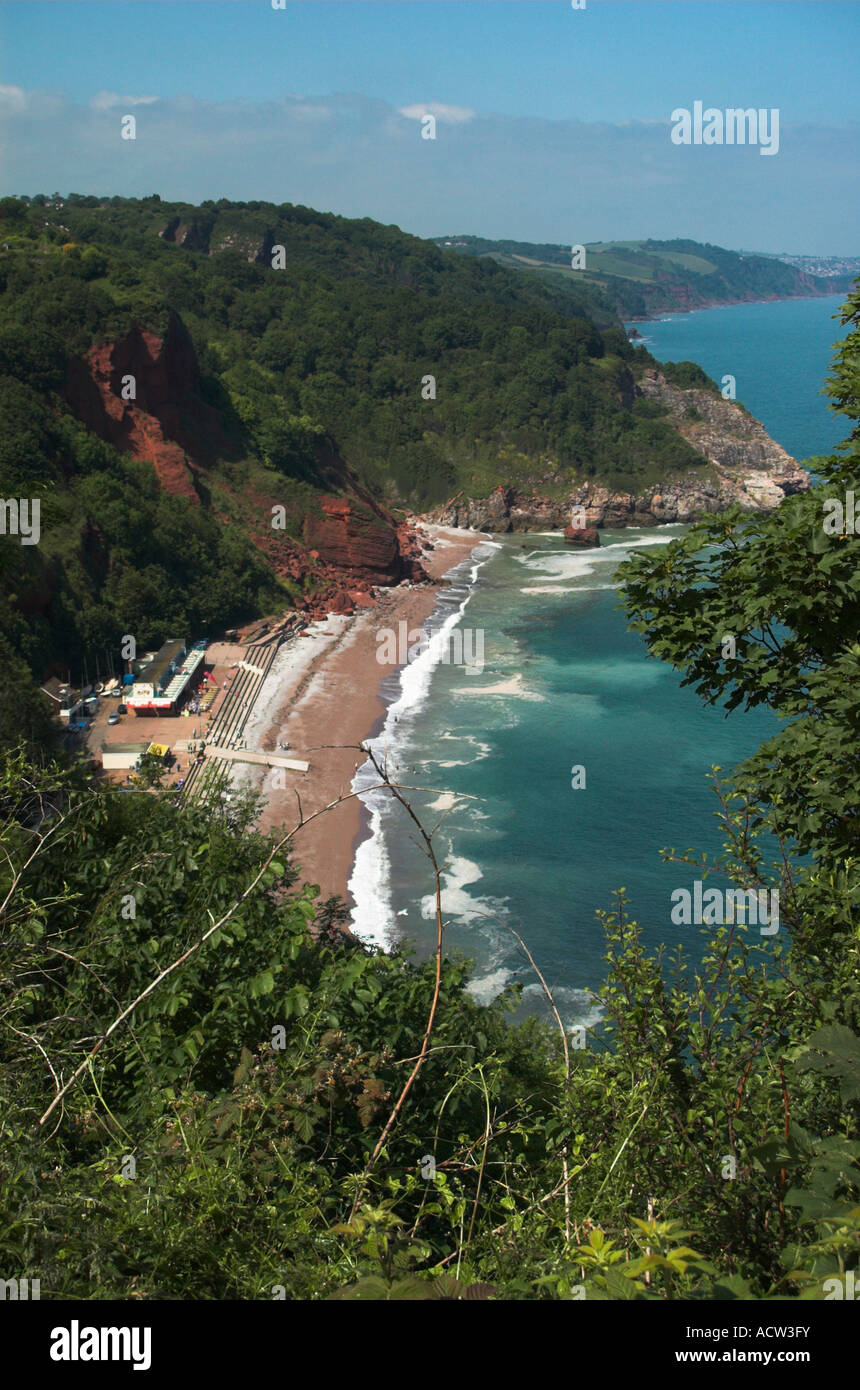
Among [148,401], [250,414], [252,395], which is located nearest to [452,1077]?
[148,401]

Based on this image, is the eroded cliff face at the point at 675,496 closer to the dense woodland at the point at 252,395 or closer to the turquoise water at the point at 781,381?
the dense woodland at the point at 252,395

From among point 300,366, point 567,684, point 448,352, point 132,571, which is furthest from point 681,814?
point 448,352

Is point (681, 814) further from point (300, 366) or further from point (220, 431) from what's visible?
point (300, 366)

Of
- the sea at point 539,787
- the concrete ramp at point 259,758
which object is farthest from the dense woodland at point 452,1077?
the concrete ramp at point 259,758

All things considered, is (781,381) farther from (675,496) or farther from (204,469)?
(204,469)

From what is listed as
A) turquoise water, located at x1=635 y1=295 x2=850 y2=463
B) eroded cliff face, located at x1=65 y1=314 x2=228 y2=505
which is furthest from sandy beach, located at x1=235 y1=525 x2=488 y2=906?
turquoise water, located at x1=635 y1=295 x2=850 y2=463

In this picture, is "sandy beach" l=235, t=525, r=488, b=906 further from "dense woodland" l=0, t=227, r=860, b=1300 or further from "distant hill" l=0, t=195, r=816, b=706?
"dense woodland" l=0, t=227, r=860, b=1300
